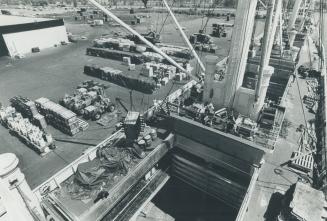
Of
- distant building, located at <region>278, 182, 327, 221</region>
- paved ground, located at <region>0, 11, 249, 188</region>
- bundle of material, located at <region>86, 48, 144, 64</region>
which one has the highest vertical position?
bundle of material, located at <region>86, 48, 144, 64</region>

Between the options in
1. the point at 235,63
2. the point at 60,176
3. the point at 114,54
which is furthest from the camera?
the point at 114,54

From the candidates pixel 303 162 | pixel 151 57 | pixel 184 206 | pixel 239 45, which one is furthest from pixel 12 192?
pixel 151 57

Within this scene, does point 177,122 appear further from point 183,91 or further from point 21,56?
point 21,56

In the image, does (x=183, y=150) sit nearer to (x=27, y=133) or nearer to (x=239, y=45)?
(x=239, y=45)

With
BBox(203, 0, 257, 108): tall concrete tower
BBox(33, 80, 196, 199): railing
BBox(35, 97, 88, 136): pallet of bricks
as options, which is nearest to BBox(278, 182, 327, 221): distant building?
BBox(203, 0, 257, 108): tall concrete tower

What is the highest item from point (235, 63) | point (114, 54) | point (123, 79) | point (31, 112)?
point (235, 63)

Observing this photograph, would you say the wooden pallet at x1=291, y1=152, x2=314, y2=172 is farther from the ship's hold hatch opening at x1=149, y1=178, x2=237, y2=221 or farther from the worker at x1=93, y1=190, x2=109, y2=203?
the worker at x1=93, y1=190, x2=109, y2=203
